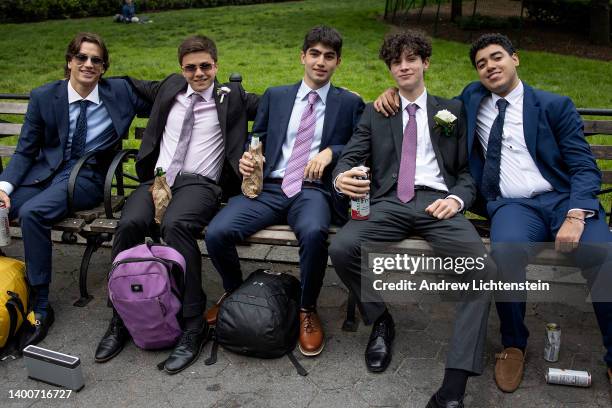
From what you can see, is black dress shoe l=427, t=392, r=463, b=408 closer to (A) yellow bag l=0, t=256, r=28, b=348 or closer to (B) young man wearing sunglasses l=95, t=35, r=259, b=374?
(B) young man wearing sunglasses l=95, t=35, r=259, b=374

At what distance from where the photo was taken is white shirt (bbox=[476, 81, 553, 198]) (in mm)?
4176

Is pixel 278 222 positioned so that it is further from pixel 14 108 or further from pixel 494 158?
pixel 14 108

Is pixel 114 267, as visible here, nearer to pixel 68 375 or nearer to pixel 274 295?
pixel 68 375

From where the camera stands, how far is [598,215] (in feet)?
12.8

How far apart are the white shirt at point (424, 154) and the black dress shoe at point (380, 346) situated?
2.98 ft

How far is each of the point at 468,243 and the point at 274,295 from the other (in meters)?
1.21

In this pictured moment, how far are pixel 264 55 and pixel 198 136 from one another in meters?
8.85

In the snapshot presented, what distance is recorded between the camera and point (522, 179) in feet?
13.8

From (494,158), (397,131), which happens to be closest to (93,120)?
(397,131)

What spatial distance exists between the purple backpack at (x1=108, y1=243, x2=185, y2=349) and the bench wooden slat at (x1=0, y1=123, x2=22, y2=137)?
1.96 meters

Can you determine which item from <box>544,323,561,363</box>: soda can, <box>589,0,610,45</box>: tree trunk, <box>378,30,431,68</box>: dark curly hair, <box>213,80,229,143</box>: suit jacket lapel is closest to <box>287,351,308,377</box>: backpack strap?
<box>544,323,561,363</box>: soda can

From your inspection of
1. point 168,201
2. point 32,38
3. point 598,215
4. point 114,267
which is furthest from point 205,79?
point 32,38

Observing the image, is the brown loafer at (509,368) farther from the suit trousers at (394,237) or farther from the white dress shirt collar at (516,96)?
the white dress shirt collar at (516,96)

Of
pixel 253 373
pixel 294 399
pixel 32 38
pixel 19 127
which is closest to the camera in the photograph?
pixel 294 399
